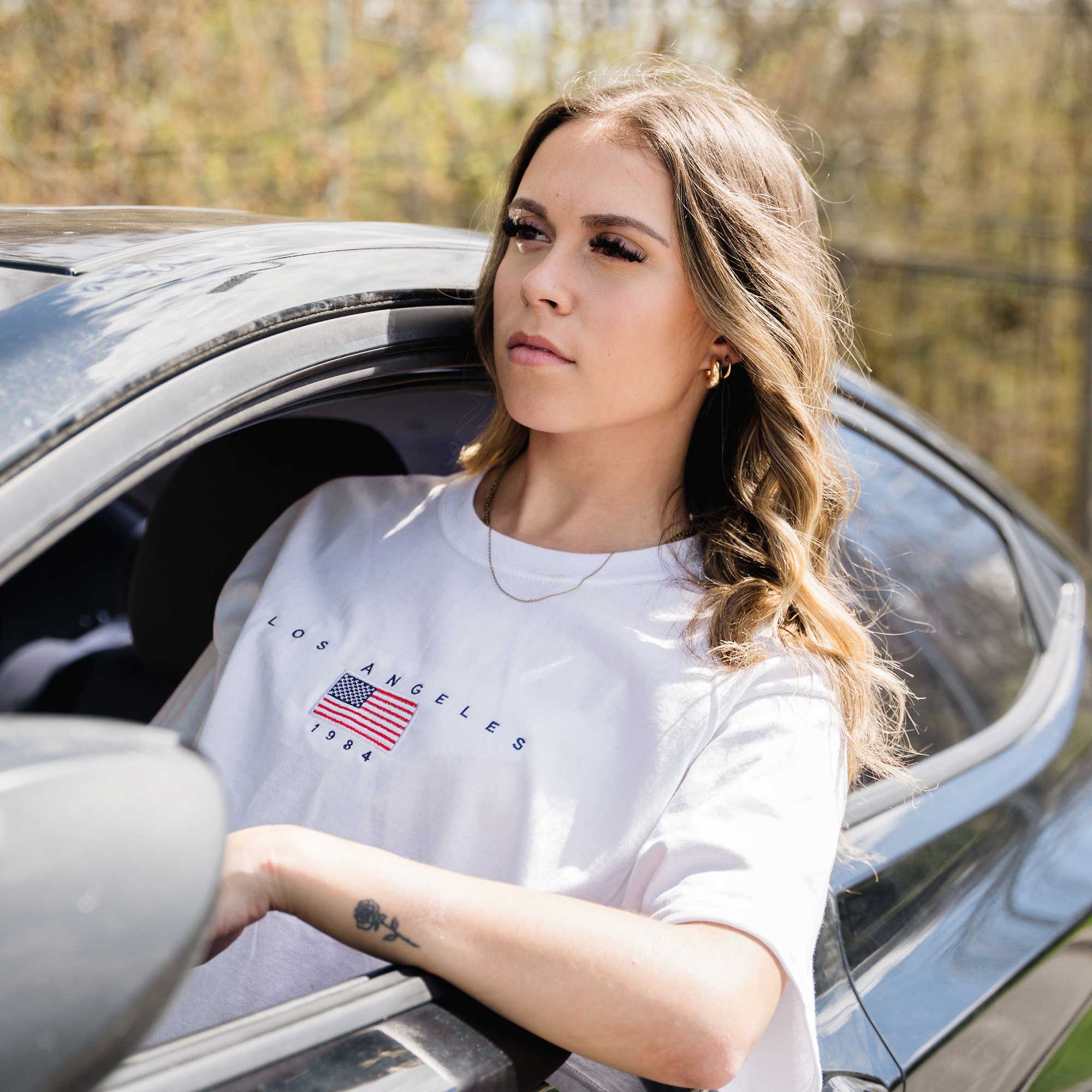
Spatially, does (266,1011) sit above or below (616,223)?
below

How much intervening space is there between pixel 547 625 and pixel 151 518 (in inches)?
30.8

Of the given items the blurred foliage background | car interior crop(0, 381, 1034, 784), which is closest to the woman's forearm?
car interior crop(0, 381, 1034, 784)

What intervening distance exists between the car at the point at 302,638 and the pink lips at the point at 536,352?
0.09m

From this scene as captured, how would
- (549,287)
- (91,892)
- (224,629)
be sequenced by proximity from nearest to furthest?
(91,892), (549,287), (224,629)

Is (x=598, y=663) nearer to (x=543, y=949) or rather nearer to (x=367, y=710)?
(x=367, y=710)

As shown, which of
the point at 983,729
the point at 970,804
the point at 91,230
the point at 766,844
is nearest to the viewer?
the point at 766,844

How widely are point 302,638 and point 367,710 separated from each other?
0.15 metres

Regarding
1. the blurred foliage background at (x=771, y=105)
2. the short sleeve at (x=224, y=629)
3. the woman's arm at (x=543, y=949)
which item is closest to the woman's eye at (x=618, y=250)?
the short sleeve at (x=224, y=629)

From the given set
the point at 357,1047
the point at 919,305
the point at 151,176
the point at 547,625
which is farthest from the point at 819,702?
the point at 919,305

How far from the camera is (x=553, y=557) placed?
1558 mm

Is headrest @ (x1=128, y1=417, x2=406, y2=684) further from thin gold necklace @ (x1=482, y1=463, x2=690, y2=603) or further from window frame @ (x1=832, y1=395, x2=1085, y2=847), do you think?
window frame @ (x1=832, y1=395, x2=1085, y2=847)

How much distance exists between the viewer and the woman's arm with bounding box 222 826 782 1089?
1087mm

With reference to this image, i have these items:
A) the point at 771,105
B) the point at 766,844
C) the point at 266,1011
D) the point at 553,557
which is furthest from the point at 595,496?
the point at 771,105

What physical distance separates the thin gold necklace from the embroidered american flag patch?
0.20 m
